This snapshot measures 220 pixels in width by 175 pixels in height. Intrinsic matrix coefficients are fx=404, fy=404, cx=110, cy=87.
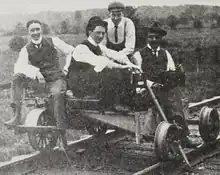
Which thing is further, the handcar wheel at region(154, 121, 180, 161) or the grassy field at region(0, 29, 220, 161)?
the grassy field at region(0, 29, 220, 161)

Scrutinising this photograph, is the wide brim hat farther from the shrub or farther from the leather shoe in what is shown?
the shrub

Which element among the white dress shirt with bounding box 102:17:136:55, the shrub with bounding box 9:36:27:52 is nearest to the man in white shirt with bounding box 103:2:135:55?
the white dress shirt with bounding box 102:17:136:55

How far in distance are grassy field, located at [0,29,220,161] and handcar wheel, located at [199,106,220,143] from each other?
2.49m

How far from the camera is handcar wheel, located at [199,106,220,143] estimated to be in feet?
17.8

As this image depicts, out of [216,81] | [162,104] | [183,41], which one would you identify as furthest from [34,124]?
[216,81]

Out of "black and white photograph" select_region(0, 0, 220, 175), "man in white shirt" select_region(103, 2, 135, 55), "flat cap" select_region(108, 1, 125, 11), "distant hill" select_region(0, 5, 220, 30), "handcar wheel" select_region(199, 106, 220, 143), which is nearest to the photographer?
"black and white photograph" select_region(0, 0, 220, 175)

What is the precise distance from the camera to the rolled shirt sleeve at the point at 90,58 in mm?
4406

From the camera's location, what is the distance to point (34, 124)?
15.5 feet

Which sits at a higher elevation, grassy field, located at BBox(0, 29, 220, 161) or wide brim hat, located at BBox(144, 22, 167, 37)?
wide brim hat, located at BBox(144, 22, 167, 37)

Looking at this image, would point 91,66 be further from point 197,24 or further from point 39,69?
point 197,24

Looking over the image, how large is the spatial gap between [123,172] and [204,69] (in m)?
6.27

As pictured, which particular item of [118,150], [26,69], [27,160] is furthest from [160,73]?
[27,160]

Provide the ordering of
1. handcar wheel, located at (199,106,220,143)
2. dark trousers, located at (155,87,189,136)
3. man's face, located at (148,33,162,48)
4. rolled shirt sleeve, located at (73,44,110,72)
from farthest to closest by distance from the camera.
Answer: handcar wheel, located at (199,106,220,143) → man's face, located at (148,33,162,48) → dark trousers, located at (155,87,189,136) → rolled shirt sleeve, located at (73,44,110,72)

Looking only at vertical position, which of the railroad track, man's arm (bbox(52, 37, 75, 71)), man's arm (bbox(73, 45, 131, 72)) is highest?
→ man's arm (bbox(52, 37, 75, 71))
